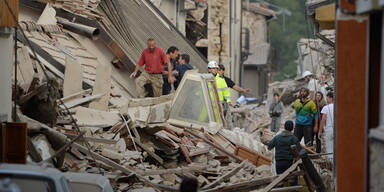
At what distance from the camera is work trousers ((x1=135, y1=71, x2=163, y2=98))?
65.8ft

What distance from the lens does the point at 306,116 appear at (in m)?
18.9

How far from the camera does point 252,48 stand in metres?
66.3

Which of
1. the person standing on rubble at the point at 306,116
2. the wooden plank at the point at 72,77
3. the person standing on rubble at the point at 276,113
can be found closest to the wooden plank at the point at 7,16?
the wooden plank at the point at 72,77

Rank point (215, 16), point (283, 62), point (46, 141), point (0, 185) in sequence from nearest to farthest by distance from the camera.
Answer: point (0, 185) < point (46, 141) < point (215, 16) < point (283, 62)

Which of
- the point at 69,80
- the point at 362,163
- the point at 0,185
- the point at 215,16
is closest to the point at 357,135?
the point at 362,163

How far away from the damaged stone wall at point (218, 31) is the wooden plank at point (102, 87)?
23.1 meters

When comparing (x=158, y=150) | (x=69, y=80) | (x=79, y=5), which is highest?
(x=79, y=5)

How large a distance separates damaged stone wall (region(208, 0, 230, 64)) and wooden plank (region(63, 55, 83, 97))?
23723mm

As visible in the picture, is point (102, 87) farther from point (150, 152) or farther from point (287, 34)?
point (287, 34)

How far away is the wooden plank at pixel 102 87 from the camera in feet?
57.6

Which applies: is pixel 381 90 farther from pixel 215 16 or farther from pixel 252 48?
pixel 252 48

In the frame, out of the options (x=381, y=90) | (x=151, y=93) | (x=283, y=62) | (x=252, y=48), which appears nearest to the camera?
(x=381, y=90)

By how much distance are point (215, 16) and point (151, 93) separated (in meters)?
22.4

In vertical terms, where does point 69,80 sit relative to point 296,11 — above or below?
below
